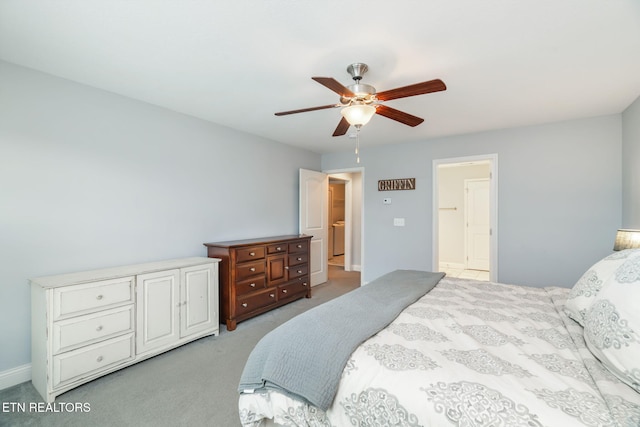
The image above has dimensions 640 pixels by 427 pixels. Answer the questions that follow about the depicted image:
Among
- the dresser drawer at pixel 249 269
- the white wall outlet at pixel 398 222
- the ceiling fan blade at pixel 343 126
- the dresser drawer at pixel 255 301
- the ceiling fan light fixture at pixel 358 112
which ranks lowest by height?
the dresser drawer at pixel 255 301

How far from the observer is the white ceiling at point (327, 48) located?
5.27 feet

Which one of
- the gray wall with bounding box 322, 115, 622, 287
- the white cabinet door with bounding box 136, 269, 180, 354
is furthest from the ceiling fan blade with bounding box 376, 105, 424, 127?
the white cabinet door with bounding box 136, 269, 180, 354

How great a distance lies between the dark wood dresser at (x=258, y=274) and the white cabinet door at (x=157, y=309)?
1.94ft

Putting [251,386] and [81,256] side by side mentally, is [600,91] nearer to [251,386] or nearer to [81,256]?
[251,386]

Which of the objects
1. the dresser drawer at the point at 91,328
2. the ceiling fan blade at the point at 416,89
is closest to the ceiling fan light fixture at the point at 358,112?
the ceiling fan blade at the point at 416,89

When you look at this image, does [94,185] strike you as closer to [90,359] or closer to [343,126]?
[90,359]

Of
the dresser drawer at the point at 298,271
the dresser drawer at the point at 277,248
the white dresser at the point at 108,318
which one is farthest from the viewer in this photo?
the dresser drawer at the point at 298,271

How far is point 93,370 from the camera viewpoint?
86.3 inches

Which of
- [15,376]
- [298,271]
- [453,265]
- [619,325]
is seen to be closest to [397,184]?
[298,271]

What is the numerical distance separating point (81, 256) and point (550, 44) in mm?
3934

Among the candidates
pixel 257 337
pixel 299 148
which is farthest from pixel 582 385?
pixel 299 148

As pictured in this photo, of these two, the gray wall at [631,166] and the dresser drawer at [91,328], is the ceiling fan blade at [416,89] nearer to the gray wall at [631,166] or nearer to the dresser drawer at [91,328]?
the gray wall at [631,166]

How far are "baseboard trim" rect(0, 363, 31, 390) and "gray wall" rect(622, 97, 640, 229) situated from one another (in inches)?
216

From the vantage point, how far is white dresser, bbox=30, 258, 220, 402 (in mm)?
2035
